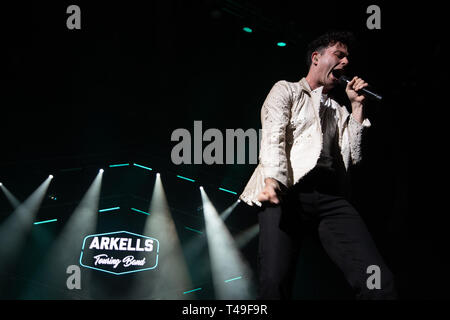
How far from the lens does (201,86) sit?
5523 millimetres

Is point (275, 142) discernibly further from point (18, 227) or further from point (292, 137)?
point (18, 227)

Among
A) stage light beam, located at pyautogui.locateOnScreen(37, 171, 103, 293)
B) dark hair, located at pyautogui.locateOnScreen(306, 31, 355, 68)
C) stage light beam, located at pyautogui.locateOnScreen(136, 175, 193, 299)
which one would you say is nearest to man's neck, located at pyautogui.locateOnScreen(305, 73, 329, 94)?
dark hair, located at pyautogui.locateOnScreen(306, 31, 355, 68)

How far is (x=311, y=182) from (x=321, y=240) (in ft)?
0.86

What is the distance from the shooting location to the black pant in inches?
51.0

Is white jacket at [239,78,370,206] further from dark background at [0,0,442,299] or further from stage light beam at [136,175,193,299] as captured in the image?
stage light beam at [136,175,193,299]

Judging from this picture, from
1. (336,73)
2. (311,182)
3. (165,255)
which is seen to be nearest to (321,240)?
(311,182)

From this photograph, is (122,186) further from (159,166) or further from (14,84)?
(14,84)

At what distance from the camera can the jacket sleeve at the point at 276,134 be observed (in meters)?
1.35

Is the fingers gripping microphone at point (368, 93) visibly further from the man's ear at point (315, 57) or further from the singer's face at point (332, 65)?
the man's ear at point (315, 57)

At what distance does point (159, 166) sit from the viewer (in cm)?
678
